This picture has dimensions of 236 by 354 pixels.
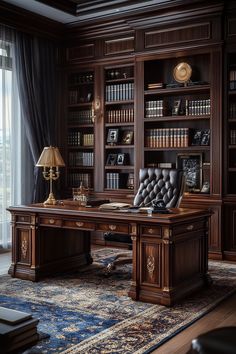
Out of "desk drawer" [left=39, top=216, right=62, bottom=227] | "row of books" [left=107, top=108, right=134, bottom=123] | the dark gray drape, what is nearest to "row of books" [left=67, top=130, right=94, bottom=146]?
the dark gray drape

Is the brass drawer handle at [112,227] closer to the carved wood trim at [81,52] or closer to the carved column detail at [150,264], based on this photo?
the carved column detail at [150,264]

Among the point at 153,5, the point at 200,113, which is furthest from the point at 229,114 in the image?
the point at 153,5

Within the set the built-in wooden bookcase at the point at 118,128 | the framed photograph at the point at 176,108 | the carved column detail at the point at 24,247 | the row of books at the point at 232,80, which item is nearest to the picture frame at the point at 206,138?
the framed photograph at the point at 176,108

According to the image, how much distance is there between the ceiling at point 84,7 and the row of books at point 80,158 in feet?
6.01

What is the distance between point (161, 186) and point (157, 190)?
60 millimetres

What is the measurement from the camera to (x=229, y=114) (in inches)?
216

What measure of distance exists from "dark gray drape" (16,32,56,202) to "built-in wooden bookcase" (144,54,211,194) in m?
1.43

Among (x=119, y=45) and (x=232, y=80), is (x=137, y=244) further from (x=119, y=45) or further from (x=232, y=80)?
(x=119, y=45)

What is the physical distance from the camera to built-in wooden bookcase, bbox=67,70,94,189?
667cm

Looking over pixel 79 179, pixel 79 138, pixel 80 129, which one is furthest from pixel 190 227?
pixel 80 129

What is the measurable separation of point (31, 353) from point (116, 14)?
15.2 ft

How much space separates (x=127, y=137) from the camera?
6.42 meters

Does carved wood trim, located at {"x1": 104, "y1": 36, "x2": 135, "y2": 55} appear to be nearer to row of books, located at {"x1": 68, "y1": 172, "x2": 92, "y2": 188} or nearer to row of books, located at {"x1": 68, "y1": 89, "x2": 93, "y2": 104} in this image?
row of books, located at {"x1": 68, "y1": 89, "x2": 93, "y2": 104}

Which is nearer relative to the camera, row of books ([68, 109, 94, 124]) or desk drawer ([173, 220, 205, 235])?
desk drawer ([173, 220, 205, 235])
